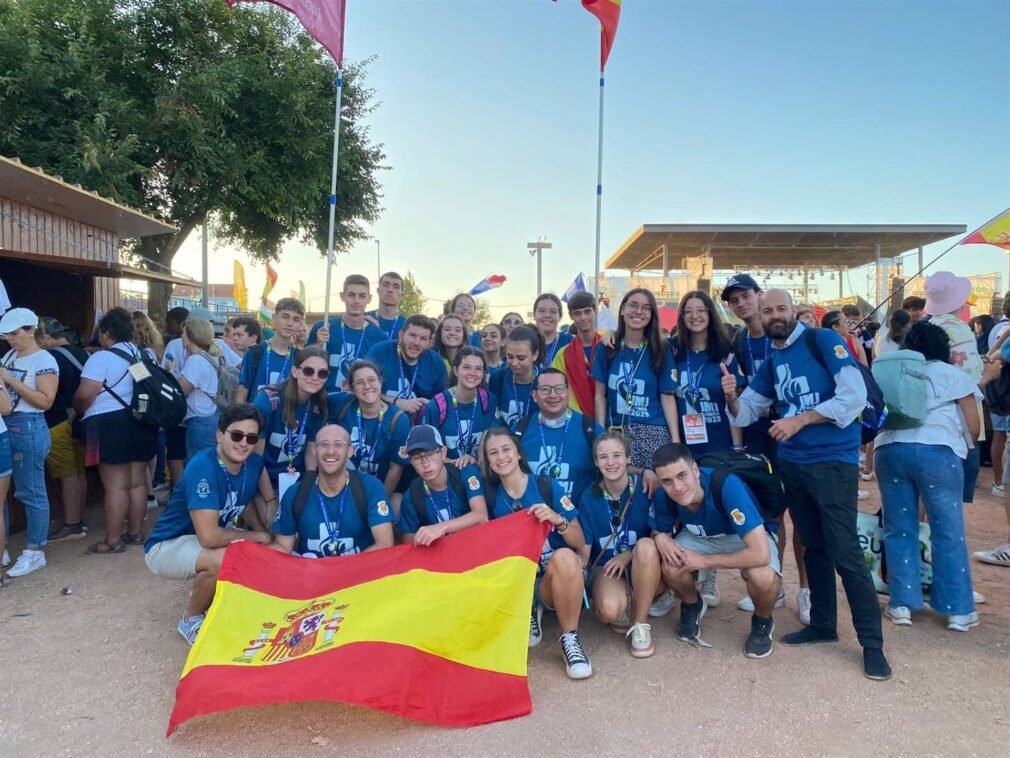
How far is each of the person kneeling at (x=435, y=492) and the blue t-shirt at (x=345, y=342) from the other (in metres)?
1.82

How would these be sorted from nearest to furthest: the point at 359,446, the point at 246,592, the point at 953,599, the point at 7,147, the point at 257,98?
the point at 246,592
the point at 953,599
the point at 359,446
the point at 7,147
the point at 257,98

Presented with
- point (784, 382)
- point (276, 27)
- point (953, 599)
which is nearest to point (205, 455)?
point (784, 382)

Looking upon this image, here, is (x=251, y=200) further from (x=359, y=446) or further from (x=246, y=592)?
(x=246, y=592)

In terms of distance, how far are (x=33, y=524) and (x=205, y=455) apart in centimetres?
226

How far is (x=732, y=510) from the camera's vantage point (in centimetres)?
362

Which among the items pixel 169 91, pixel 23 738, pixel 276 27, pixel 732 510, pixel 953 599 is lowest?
pixel 23 738

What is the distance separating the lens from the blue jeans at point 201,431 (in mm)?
5996

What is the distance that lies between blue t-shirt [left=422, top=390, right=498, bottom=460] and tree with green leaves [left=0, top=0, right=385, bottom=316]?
10.3 m

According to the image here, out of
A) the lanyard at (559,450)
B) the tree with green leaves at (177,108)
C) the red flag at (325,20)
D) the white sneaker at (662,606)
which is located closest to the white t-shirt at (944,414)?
the white sneaker at (662,606)

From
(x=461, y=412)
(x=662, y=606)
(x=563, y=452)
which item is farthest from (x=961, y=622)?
(x=461, y=412)

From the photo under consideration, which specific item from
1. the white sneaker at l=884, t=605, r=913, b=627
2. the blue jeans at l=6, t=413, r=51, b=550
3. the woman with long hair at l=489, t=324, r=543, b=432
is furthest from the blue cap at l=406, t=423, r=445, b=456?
the blue jeans at l=6, t=413, r=51, b=550

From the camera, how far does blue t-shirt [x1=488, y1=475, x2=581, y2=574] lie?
12.9 ft

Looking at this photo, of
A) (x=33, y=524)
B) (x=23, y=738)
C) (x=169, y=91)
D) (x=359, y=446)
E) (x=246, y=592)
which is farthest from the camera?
(x=169, y=91)

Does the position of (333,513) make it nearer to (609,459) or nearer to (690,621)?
(609,459)
